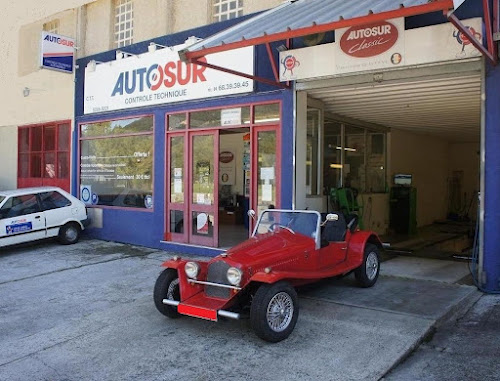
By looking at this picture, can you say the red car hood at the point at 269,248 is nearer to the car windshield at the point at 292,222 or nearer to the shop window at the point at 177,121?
the car windshield at the point at 292,222

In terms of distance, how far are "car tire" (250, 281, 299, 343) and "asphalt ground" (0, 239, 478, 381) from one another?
134mm

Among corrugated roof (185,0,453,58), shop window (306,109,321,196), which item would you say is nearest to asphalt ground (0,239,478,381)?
shop window (306,109,321,196)

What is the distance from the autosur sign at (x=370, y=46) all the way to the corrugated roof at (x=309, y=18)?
73 centimetres

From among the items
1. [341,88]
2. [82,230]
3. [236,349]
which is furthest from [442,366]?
[82,230]

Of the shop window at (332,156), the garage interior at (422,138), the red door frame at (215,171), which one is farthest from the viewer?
the shop window at (332,156)

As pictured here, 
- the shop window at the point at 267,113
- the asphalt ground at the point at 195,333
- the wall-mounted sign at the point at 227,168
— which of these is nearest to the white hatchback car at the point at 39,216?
the asphalt ground at the point at 195,333

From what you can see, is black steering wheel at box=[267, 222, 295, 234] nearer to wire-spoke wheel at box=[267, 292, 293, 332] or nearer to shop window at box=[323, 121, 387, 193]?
wire-spoke wheel at box=[267, 292, 293, 332]

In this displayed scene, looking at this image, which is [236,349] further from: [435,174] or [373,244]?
[435,174]

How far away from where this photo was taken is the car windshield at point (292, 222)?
612cm

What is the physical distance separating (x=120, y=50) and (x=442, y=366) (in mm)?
9752

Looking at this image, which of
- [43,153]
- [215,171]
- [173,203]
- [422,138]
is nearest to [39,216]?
[173,203]

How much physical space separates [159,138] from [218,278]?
5.98m

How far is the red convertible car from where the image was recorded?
491cm

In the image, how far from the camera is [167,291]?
18.2 feet
